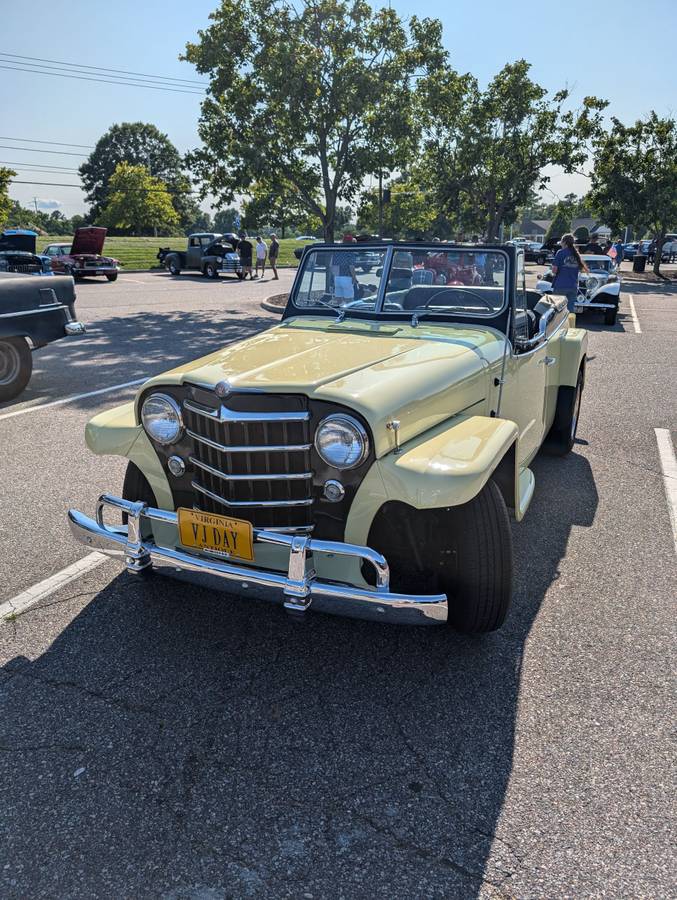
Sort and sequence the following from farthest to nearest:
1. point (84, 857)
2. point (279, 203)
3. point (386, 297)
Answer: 1. point (279, 203)
2. point (386, 297)
3. point (84, 857)

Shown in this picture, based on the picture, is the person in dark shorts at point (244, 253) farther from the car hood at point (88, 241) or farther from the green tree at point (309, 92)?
the green tree at point (309, 92)

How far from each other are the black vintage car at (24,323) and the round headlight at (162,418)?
5009 mm

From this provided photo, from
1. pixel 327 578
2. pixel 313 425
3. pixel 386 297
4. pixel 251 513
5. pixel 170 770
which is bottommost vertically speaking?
pixel 170 770

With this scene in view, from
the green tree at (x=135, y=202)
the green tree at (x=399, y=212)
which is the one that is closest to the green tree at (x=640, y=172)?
the green tree at (x=399, y=212)

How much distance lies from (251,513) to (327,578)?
1.43 ft

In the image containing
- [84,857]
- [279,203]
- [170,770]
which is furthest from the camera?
[279,203]

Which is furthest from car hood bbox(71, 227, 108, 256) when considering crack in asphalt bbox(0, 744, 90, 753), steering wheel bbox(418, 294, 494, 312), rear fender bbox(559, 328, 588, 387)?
crack in asphalt bbox(0, 744, 90, 753)

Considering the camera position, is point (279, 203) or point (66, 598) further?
point (279, 203)

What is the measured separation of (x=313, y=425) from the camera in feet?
8.79

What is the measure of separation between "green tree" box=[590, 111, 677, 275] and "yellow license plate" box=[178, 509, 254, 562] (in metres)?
30.5

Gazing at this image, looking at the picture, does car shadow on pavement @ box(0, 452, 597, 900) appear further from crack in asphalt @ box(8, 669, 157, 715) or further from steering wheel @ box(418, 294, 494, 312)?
steering wheel @ box(418, 294, 494, 312)

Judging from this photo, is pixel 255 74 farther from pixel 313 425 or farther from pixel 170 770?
pixel 170 770

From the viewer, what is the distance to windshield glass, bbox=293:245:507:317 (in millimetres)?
3984

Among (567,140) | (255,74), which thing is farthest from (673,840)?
(567,140)
